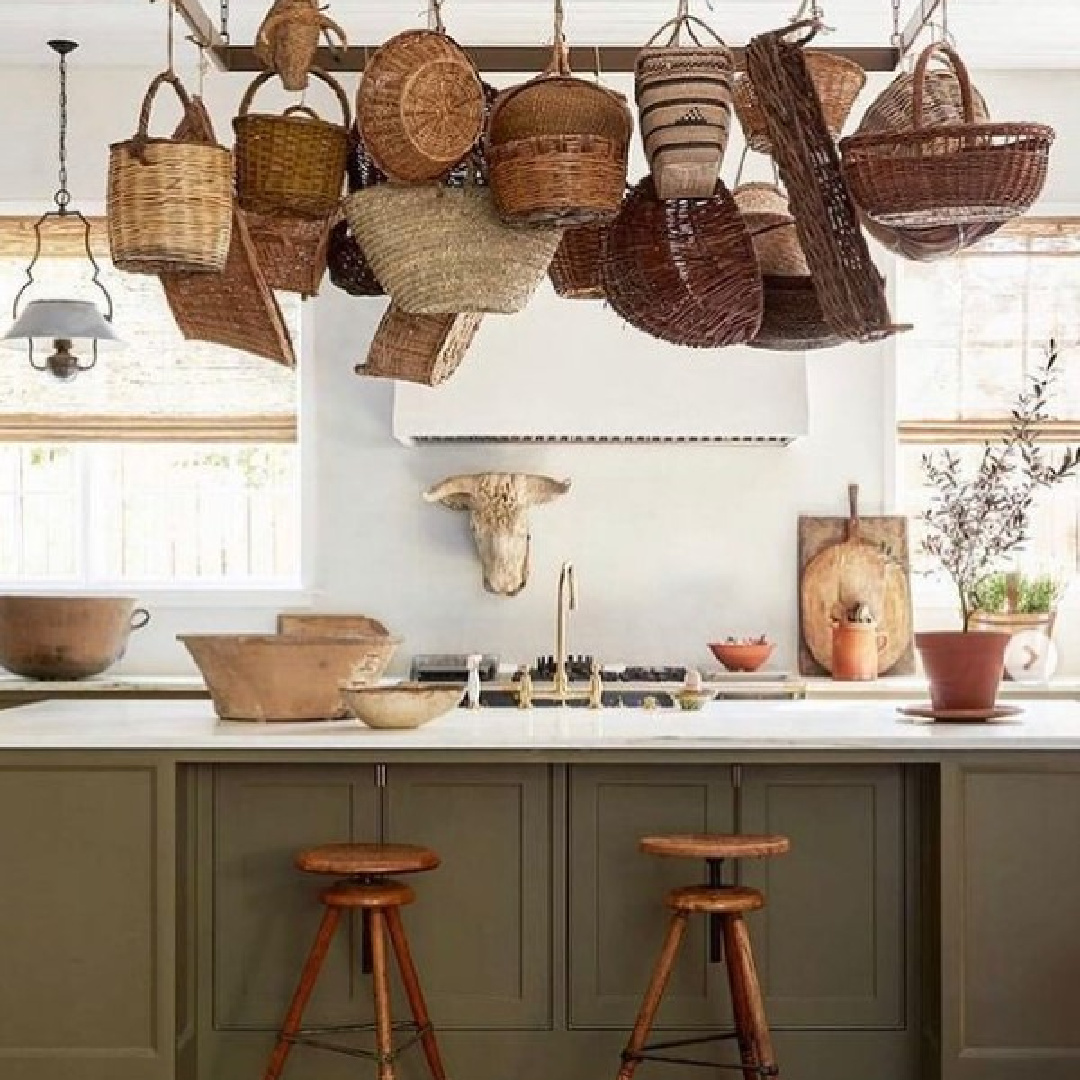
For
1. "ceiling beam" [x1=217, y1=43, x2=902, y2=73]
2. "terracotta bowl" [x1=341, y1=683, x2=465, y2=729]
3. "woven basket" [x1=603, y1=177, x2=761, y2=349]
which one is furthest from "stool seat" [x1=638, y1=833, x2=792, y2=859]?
"ceiling beam" [x1=217, y1=43, x2=902, y2=73]

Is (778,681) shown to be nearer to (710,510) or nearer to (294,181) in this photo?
(710,510)

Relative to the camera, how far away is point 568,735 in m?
4.21

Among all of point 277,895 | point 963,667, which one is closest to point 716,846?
point 963,667

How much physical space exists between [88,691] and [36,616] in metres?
0.32

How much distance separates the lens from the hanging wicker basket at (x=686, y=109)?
11.8 ft

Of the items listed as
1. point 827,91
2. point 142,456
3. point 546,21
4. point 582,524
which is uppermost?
point 546,21

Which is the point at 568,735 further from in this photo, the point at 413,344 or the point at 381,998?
the point at 413,344

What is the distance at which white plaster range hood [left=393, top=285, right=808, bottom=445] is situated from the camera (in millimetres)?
6523

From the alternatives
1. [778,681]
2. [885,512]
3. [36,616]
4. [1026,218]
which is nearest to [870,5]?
[1026,218]

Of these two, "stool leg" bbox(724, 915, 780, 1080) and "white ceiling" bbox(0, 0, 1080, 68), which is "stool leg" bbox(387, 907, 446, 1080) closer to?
"stool leg" bbox(724, 915, 780, 1080)

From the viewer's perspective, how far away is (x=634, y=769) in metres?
4.38

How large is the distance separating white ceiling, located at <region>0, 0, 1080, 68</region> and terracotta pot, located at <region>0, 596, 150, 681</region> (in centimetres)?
208

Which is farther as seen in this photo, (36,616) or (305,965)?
(36,616)

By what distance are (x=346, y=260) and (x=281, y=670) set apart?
3.31 ft
